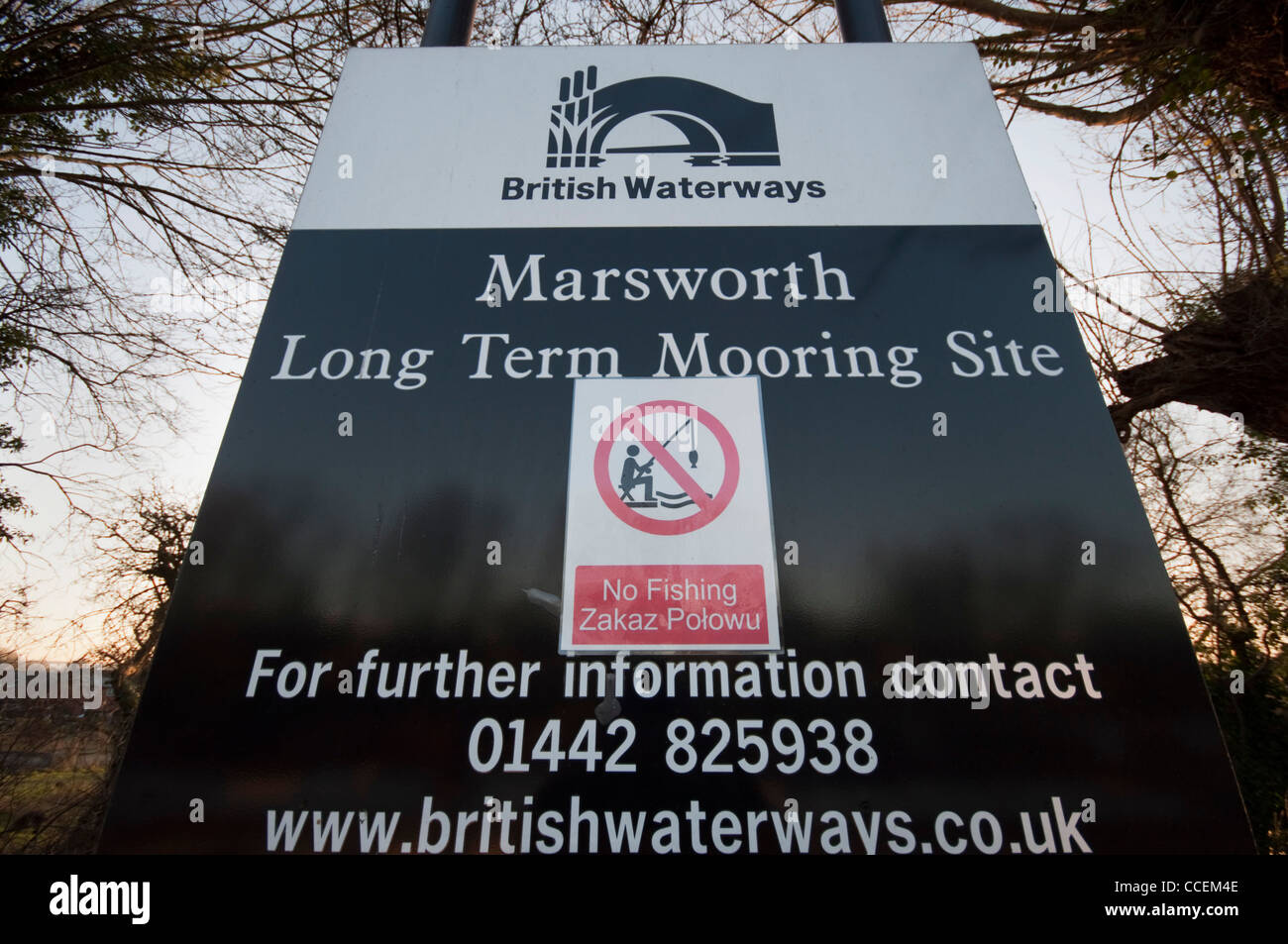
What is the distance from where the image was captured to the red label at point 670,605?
1.65 m

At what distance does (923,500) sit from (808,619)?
0.51m

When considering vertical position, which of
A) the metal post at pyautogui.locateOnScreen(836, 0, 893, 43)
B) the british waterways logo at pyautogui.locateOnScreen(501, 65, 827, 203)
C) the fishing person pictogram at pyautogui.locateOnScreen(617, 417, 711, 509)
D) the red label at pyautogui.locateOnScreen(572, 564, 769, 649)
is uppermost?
the metal post at pyautogui.locateOnScreen(836, 0, 893, 43)

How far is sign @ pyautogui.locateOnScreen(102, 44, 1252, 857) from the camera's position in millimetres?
1486

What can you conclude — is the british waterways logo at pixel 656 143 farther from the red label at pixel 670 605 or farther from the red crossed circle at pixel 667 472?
the red label at pixel 670 605

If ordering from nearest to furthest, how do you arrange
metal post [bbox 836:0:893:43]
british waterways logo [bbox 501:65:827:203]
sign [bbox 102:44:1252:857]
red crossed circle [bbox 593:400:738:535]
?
sign [bbox 102:44:1252:857] < red crossed circle [bbox 593:400:738:535] < british waterways logo [bbox 501:65:827:203] < metal post [bbox 836:0:893:43]

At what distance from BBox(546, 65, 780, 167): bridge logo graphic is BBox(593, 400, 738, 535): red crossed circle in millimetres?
1129

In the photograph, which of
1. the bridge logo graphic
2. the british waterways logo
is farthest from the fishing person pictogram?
the bridge logo graphic

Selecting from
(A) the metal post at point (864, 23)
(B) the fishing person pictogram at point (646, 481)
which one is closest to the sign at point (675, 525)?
(B) the fishing person pictogram at point (646, 481)

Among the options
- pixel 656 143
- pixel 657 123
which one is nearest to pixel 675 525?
pixel 656 143

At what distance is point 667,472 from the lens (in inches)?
72.6

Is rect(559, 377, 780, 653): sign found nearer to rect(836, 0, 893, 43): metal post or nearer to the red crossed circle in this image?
the red crossed circle

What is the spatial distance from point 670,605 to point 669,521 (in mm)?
243

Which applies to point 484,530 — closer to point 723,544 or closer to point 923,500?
point 723,544

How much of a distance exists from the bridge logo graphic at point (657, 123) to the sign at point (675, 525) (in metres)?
0.02
